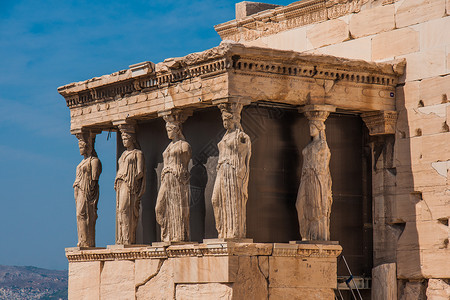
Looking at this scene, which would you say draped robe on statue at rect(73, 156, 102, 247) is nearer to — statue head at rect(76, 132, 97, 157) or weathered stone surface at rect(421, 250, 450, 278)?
statue head at rect(76, 132, 97, 157)

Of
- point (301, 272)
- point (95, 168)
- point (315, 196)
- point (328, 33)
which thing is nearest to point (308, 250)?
point (301, 272)

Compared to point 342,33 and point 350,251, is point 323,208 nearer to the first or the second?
point 350,251

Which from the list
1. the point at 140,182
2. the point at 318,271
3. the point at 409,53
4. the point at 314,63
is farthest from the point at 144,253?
the point at 409,53

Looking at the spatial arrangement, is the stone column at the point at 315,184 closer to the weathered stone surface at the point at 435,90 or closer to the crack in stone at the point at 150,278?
the weathered stone surface at the point at 435,90

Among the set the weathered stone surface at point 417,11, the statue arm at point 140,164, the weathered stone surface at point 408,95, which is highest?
the weathered stone surface at point 417,11

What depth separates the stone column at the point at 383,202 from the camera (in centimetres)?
1552

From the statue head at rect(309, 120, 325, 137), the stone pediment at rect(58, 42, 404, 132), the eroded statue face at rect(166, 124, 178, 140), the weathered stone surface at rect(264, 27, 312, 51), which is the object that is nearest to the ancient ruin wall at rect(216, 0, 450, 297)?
the stone pediment at rect(58, 42, 404, 132)

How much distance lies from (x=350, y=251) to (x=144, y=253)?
2882mm

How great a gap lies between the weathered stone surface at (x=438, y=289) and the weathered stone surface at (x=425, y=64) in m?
2.74

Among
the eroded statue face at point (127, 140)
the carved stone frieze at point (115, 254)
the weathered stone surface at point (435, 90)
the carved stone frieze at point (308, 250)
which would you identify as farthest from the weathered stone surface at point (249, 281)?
the weathered stone surface at point (435, 90)

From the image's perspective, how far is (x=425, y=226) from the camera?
15.1m

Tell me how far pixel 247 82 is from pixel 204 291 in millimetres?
2711

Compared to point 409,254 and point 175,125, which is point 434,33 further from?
point 175,125

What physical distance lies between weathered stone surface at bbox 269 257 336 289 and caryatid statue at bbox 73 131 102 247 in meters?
3.93
